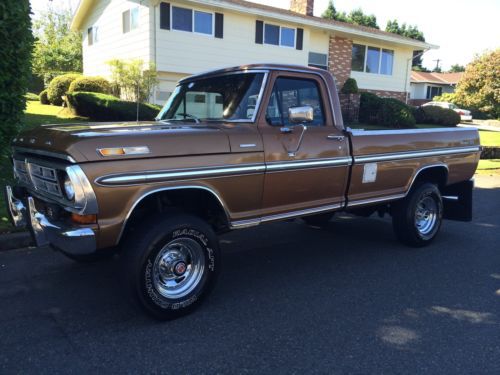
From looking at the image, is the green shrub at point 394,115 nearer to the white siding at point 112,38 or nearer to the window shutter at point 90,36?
the white siding at point 112,38

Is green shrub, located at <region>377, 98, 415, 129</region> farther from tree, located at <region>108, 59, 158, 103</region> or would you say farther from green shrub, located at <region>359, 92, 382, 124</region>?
tree, located at <region>108, 59, 158, 103</region>

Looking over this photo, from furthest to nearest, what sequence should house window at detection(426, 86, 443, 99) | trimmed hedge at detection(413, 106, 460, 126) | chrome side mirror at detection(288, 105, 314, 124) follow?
1. house window at detection(426, 86, 443, 99)
2. trimmed hedge at detection(413, 106, 460, 126)
3. chrome side mirror at detection(288, 105, 314, 124)

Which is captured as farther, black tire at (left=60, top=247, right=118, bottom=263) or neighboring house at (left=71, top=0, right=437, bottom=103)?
neighboring house at (left=71, top=0, right=437, bottom=103)

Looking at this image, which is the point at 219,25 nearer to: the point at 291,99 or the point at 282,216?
the point at 291,99

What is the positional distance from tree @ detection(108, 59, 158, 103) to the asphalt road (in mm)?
12898

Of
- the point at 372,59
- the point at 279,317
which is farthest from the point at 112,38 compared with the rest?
the point at 279,317

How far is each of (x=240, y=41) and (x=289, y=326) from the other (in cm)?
1869

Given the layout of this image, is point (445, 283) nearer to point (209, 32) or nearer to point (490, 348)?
point (490, 348)

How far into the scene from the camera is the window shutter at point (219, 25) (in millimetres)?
19812

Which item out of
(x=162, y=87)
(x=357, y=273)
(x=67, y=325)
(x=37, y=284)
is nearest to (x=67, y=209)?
(x=67, y=325)

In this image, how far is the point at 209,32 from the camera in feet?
64.7

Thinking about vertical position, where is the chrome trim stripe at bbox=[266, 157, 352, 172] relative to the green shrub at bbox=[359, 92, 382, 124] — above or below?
below

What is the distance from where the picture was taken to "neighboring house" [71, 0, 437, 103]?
61.4 ft

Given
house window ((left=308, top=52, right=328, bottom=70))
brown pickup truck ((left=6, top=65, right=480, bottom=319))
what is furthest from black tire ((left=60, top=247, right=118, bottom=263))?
house window ((left=308, top=52, right=328, bottom=70))
